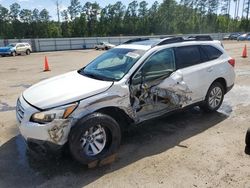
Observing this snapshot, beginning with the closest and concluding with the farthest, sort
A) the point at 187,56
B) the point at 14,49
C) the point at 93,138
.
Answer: the point at 93,138
the point at 187,56
the point at 14,49

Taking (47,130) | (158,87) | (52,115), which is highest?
(158,87)

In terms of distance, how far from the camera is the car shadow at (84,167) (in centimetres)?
385

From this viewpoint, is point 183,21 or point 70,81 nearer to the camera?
point 70,81

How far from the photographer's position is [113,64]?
5121 mm

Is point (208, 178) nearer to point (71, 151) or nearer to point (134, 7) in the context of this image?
point (71, 151)

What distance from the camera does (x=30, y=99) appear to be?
13.8 ft

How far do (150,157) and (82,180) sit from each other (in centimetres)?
114

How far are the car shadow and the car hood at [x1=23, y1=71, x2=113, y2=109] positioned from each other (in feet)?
3.13

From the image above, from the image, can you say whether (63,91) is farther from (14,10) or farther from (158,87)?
(14,10)

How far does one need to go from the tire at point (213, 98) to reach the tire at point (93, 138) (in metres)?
2.54

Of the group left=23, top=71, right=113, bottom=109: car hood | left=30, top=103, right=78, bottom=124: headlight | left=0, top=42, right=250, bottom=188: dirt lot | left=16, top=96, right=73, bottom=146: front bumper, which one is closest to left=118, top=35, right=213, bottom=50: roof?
left=23, top=71, right=113, bottom=109: car hood

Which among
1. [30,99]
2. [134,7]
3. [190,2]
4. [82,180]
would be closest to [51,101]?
[30,99]

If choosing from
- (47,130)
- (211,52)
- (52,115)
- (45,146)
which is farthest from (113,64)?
(211,52)

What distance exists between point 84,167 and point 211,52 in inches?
146
